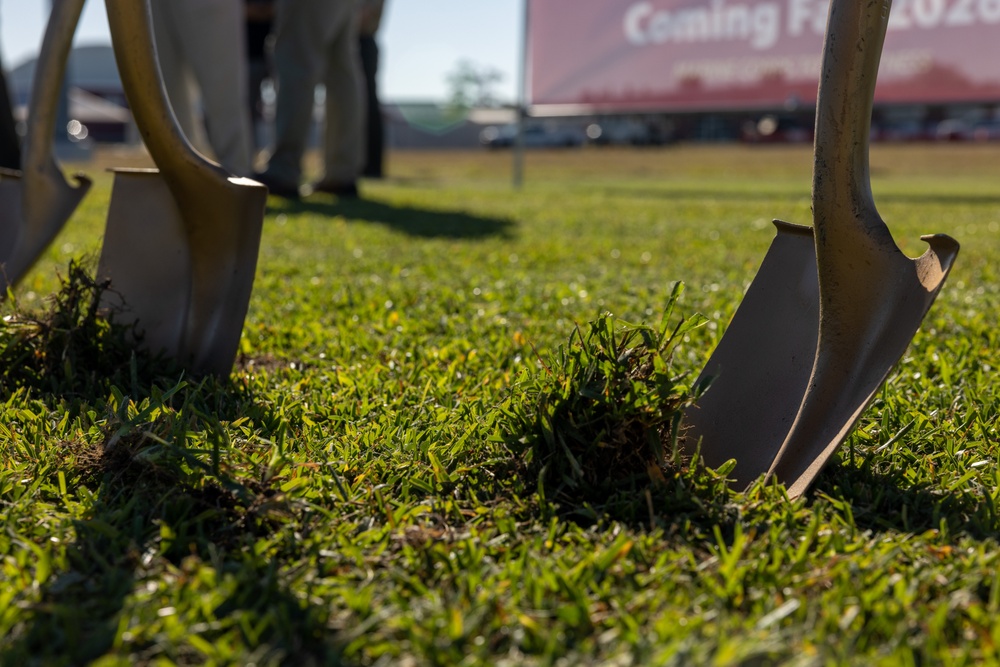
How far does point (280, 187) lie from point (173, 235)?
453 centimetres

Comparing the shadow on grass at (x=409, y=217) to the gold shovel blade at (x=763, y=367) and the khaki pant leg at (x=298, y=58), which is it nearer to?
the khaki pant leg at (x=298, y=58)

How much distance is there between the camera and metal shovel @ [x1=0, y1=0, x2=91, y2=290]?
229cm

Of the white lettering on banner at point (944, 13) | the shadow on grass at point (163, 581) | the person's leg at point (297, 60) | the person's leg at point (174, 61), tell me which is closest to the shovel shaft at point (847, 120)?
the shadow on grass at point (163, 581)

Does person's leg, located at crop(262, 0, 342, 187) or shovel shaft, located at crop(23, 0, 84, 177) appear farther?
person's leg, located at crop(262, 0, 342, 187)

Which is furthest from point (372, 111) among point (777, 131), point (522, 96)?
point (777, 131)

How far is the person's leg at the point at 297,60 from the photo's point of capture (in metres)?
6.23

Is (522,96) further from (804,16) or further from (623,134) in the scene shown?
(623,134)

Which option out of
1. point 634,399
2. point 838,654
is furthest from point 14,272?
point 838,654

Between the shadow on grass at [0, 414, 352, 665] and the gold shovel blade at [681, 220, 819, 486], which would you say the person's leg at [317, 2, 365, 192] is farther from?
the shadow on grass at [0, 414, 352, 665]

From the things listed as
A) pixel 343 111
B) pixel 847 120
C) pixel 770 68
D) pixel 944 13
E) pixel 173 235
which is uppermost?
pixel 944 13

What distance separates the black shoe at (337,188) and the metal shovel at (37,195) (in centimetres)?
459

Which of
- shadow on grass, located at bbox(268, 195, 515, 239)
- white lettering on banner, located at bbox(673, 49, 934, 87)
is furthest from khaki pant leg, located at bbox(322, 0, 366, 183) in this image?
white lettering on banner, located at bbox(673, 49, 934, 87)

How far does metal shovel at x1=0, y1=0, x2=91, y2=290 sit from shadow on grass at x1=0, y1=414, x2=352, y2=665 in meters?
1.07

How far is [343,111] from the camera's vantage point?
6.88m
